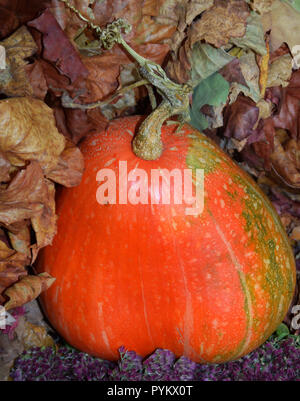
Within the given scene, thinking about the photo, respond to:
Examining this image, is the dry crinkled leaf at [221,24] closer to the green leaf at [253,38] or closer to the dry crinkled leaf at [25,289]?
the green leaf at [253,38]

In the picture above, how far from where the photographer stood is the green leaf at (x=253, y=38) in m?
1.46

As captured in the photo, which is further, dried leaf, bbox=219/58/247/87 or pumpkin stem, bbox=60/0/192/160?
dried leaf, bbox=219/58/247/87

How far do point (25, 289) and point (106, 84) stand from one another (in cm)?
60

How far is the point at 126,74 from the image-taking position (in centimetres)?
148

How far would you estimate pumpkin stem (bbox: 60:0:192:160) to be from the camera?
1.33 meters

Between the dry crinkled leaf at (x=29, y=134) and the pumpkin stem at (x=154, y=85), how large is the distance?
22 centimetres

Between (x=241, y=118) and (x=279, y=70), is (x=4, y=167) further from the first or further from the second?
(x=279, y=70)

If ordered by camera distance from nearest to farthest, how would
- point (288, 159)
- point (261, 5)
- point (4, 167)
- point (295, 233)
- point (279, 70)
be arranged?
1. point (4, 167)
2. point (261, 5)
3. point (279, 70)
4. point (288, 159)
5. point (295, 233)

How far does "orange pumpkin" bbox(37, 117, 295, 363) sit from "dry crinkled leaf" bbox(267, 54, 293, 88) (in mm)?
307

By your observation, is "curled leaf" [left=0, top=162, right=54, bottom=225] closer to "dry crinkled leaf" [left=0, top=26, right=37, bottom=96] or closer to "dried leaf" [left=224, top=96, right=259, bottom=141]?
"dry crinkled leaf" [left=0, top=26, right=37, bottom=96]

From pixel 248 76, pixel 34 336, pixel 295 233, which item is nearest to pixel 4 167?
pixel 34 336

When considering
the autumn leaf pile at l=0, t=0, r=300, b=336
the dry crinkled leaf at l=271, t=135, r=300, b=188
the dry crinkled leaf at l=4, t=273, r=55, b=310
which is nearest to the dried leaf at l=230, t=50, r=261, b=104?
the autumn leaf pile at l=0, t=0, r=300, b=336

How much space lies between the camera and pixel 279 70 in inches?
62.1

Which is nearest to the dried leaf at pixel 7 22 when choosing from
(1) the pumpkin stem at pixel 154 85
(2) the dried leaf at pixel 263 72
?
(1) the pumpkin stem at pixel 154 85
